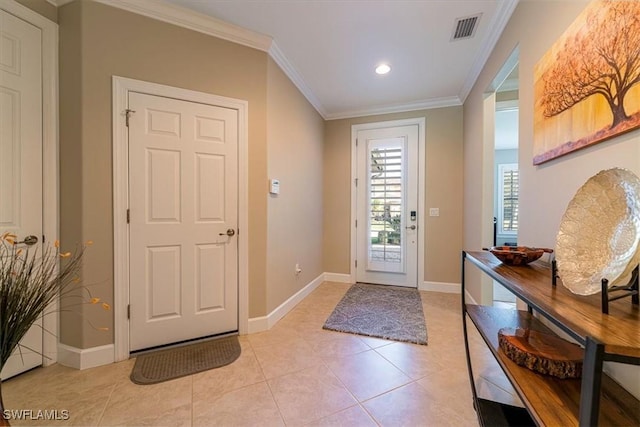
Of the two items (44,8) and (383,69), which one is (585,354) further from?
(44,8)

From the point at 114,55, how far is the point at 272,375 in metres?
2.53

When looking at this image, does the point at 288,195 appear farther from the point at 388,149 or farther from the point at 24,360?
the point at 24,360

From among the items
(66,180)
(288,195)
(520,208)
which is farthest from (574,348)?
(66,180)

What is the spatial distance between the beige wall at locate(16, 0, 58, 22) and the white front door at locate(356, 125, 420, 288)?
3.25 metres

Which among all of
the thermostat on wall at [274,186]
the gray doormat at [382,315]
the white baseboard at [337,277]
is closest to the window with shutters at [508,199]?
the gray doormat at [382,315]

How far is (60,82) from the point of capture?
1855mm

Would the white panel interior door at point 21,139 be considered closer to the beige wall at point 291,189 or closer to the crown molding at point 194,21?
Result: the crown molding at point 194,21

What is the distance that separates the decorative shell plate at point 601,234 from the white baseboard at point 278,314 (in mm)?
2197

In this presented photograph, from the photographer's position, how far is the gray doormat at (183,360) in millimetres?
1752

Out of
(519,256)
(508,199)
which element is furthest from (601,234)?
(508,199)

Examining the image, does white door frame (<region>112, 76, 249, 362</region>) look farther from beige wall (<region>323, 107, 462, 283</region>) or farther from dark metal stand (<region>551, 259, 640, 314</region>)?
beige wall (<region>323, 107, 462, 283</region>)

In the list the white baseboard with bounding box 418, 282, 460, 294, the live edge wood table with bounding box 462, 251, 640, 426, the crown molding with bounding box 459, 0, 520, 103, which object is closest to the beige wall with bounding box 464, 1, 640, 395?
the crown molding with bounding box 459, 0, 520, 103

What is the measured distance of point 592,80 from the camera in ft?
3.43

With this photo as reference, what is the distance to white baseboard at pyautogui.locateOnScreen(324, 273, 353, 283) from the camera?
13.2ft
